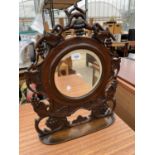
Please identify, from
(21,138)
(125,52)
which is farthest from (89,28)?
(125,52)

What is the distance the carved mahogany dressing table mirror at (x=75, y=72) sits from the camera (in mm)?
552

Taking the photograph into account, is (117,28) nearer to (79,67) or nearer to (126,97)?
(126,97)

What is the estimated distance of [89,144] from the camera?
2.05ft

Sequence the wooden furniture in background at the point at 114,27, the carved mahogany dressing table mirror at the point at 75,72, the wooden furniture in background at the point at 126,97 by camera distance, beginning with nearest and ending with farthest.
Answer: the carved mahogany dressing table mirror at the point at 75,72, the wooden furniture in background at the point at 126,97, the wooden furniture in background at the point at 114,27

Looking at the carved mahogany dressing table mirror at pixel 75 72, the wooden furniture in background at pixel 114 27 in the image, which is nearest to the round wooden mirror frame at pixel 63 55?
the carved mahogany dressing table mirror at pixel 75 72

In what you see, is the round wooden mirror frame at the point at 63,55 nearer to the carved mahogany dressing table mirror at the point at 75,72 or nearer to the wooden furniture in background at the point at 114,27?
the carved mahogany dressing table mirror at the point at 75,72

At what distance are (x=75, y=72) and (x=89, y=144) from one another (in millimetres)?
327

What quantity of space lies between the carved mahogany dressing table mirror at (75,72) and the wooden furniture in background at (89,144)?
26mm

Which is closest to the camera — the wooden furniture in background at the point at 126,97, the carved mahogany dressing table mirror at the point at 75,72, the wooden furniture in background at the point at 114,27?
the carved mahogany dressing table mirror at the point at 75,72

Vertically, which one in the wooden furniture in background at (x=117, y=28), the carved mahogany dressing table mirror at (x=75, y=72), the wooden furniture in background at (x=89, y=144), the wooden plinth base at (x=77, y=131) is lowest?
the wooden furniture in background at (x=89, y=144)

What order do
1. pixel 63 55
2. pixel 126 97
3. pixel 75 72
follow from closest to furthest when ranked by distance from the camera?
pixel 63 55 → pixel 75 72 → pixel 126 97

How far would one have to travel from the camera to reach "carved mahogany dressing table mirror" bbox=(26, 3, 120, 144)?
552 mm

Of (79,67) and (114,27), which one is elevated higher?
(114,27)

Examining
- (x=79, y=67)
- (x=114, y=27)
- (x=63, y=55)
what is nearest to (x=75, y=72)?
(x=79, y=67)
